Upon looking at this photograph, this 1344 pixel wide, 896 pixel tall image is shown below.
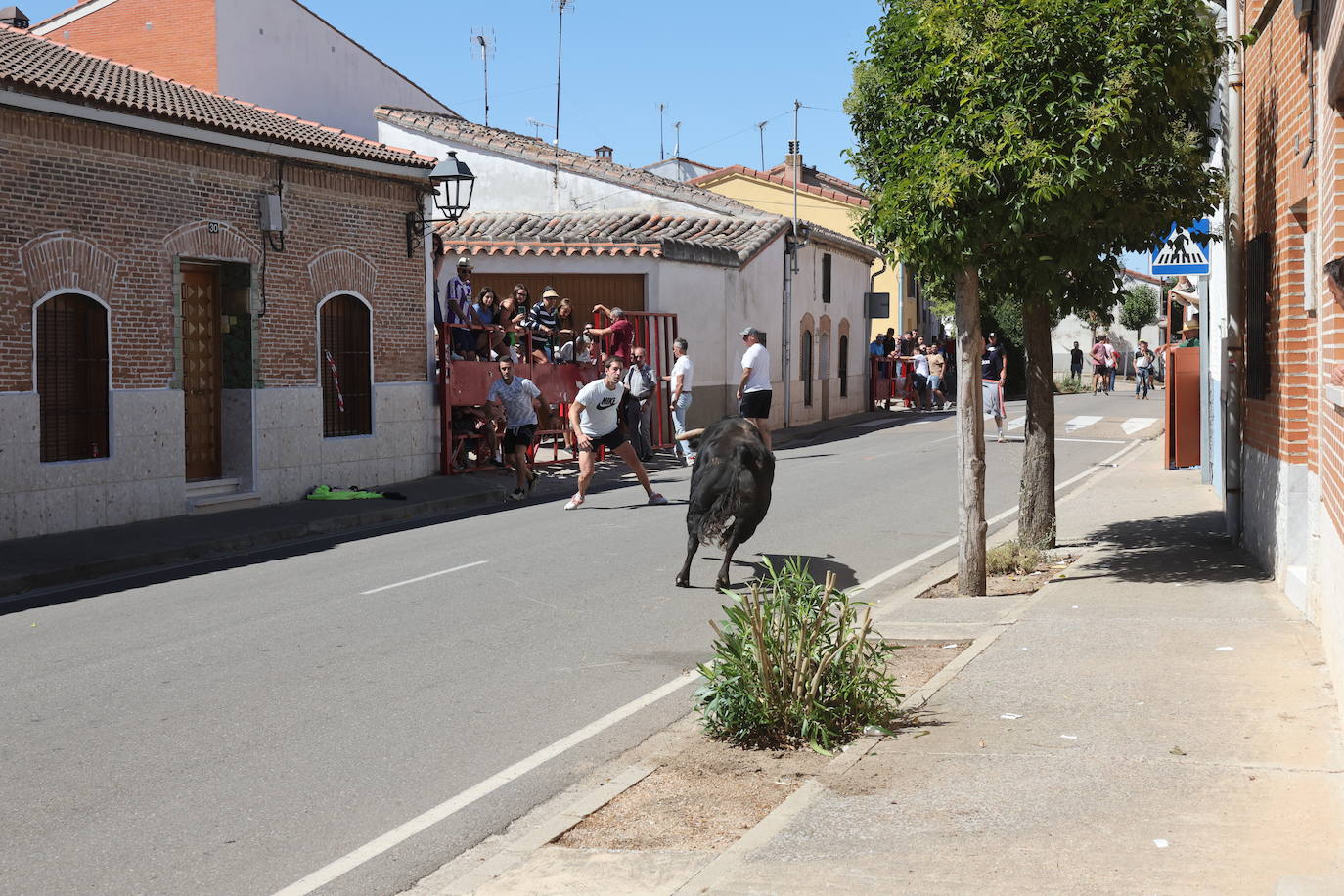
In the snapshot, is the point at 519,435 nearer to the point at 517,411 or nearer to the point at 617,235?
the point at 517,411

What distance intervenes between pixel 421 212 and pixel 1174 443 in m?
11.3

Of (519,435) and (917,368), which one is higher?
(917,368)

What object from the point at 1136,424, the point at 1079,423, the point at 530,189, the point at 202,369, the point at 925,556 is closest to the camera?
the point at 925,556

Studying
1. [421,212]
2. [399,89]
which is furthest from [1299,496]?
[399,89]

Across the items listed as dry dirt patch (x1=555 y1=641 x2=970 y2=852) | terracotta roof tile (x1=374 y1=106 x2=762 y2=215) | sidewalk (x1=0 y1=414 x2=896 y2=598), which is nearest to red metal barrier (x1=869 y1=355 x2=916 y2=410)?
terracotta roof tile (x1=374 y1=106 x2=762 y2=215)

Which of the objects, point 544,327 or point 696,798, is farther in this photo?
point 544,327

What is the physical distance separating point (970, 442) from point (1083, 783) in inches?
202

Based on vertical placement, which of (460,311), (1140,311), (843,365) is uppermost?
(1140,311)

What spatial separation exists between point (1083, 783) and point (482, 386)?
16.7m

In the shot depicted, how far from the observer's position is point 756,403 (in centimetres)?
2022

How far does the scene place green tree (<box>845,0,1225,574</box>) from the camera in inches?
369

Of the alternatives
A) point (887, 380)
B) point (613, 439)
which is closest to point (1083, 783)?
point (613, 439)

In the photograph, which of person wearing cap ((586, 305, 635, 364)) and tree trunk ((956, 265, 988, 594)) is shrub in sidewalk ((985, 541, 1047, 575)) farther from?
person wearing cap ((586, 305, 635, 364))

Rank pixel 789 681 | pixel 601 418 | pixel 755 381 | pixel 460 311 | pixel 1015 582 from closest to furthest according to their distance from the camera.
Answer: pixel 789 681, pixel 1015 582, pixel 601 418, pixel 755 381, pixel 460 311
